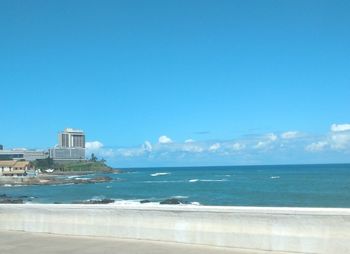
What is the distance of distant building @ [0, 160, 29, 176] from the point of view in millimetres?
149125

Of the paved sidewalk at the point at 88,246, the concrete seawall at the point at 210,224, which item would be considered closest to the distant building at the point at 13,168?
the concrete seawall at the point at 210,224

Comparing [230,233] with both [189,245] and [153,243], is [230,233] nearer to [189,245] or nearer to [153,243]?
[189,245]

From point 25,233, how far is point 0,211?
1349 mm

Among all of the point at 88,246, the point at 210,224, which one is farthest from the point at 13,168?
the point at 210,224

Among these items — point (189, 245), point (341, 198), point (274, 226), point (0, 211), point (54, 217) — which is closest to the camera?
point (274, 226)

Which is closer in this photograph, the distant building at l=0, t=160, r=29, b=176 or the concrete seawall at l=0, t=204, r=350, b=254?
the concrete seawall at l=0, t=204, r=350, b=254

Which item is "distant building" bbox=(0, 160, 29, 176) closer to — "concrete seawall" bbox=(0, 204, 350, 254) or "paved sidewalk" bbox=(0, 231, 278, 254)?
"concrete seawall" bbox=(0, 204, 350, 254)

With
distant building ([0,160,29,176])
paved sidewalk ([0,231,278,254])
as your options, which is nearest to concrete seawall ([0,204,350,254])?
paved sidewalk ([0,231,278,254])

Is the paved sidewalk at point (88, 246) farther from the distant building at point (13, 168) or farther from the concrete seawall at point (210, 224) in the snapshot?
the distant building at point (13, 168)

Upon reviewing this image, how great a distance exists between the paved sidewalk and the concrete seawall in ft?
0.74

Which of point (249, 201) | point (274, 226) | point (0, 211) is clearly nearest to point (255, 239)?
point (274, 226)

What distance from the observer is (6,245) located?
10.9m

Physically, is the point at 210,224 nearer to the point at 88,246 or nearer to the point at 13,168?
the point at 88,246

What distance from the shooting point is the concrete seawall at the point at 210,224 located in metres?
8.65
